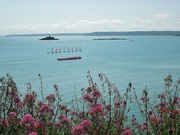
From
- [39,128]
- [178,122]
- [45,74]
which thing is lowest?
[45,74]

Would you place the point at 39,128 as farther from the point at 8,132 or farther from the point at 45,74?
the point at 45,74

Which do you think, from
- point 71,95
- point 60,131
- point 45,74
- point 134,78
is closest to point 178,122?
point 60,131

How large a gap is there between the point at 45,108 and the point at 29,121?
874mm

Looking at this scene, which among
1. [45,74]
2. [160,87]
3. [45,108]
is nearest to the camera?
[45,108]

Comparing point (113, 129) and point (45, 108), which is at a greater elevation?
point (45, 108)

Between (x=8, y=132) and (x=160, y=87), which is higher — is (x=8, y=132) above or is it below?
above

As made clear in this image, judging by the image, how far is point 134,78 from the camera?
181ft

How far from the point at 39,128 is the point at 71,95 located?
34284 millimetres

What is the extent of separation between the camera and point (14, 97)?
656 centimetres

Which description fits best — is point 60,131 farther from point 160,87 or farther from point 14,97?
point 160,87

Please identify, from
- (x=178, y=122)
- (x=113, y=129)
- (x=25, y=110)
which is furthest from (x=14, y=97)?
(x=178, y=122)

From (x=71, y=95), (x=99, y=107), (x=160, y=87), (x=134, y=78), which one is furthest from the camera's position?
(x=134, y=78)

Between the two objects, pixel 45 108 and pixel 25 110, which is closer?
pixel 45 108

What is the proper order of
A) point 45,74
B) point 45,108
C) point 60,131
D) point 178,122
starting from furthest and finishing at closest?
point 45,74 < point 178,122 < point 60,131 < point 45,108
